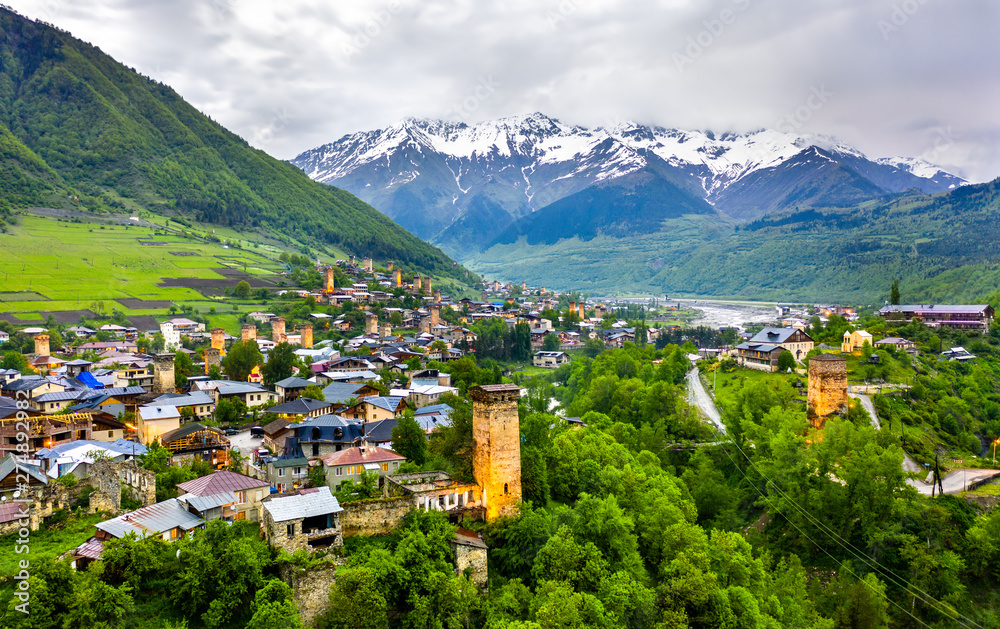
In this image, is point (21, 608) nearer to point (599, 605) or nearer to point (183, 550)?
point (183, 550)

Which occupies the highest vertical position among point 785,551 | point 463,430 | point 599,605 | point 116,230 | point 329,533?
point 116,230

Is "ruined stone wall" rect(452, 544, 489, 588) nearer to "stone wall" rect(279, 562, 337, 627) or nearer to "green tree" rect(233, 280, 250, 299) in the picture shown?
"stone wall" rect(279, 562, 337, 627)

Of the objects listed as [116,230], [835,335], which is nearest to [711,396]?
[835,335]

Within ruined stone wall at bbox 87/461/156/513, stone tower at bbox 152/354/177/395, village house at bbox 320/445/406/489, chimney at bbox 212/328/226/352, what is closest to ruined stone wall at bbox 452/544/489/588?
village house at bbox 320/445/406/489

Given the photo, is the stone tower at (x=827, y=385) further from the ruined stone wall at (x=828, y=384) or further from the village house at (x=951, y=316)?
the village house at (x=951, y=316)

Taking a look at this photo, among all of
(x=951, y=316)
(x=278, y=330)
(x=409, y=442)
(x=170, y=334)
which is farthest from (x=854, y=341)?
(x=170, y=334)

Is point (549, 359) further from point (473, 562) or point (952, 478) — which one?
point (473, 562)

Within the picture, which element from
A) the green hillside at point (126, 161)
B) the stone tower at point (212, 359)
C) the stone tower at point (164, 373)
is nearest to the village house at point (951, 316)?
the stone tower at point (212, 359)
